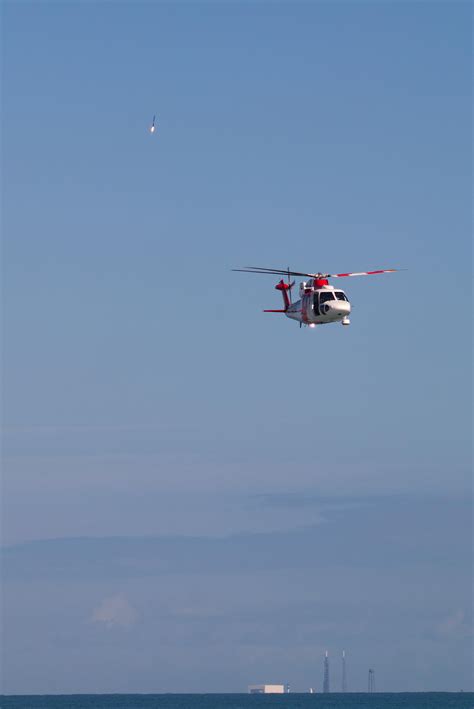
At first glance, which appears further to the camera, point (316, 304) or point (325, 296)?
point (316, 304)

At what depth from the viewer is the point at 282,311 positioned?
15212cm

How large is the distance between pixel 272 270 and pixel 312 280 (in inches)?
155

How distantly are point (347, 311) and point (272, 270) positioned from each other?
980 cm

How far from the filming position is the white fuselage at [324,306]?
140 m

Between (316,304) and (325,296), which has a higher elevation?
(325,296)

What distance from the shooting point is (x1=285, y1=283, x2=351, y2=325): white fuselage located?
460 ft

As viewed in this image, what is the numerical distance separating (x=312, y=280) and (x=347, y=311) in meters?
6.46

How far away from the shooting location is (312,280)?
145375 millimetres

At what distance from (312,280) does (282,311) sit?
7679 mm

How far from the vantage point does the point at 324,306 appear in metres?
141

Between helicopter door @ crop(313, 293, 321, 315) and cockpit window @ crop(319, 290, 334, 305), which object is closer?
cockpit window @ crop(319, 290, 334, 305)

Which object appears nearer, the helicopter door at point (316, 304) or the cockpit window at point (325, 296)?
the cockpit window at point (325, 296)

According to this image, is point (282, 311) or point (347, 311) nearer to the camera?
point (347, 311)

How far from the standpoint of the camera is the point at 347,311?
461ft
